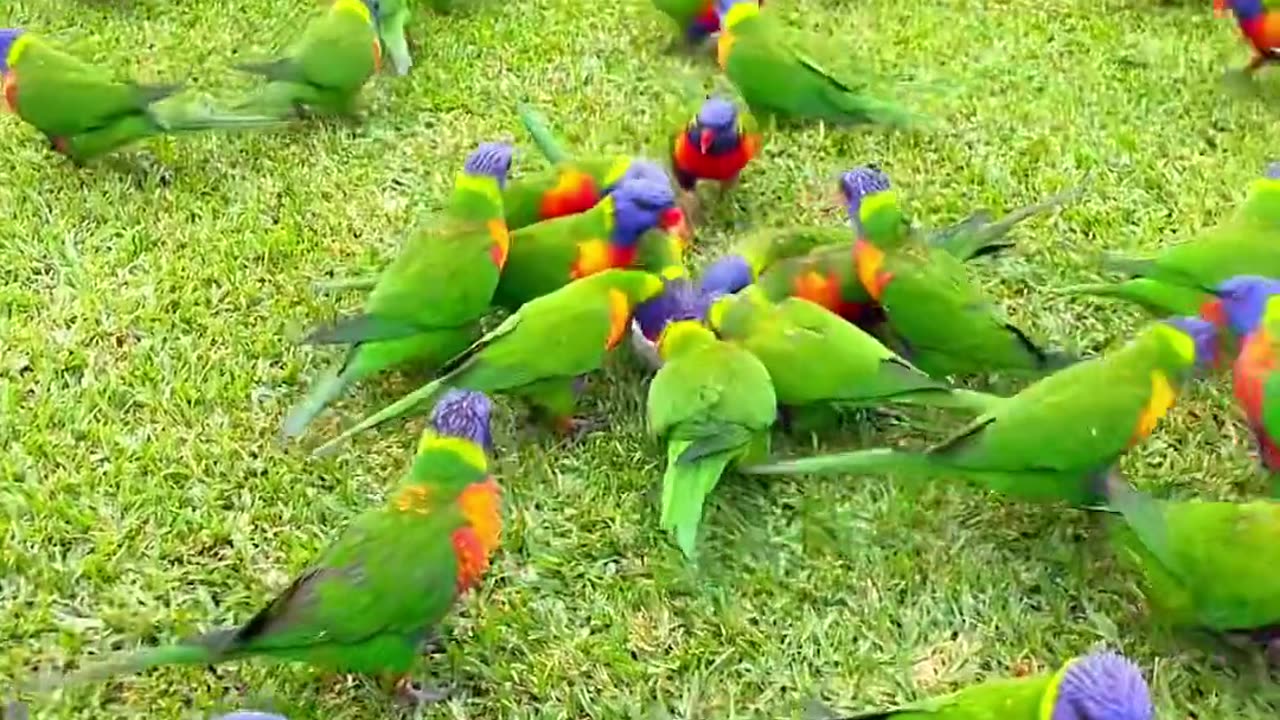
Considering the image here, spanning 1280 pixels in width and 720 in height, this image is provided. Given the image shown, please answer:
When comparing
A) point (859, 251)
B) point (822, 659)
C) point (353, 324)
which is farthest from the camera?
point (859, 251)

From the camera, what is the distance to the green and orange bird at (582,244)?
3109 mm

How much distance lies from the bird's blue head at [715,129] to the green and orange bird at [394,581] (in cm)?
143

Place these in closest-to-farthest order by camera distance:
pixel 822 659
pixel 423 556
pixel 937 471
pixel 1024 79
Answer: pixel 423 556, pixel 822 659, pixel 937 471, pixel 1024 79

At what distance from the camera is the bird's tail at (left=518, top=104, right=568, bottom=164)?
12.3 feet

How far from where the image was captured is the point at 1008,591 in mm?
2500

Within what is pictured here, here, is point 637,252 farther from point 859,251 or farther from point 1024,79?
point 1024,79

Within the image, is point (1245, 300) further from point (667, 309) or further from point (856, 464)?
point (667, 309)

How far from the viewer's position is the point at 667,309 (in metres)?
2.99

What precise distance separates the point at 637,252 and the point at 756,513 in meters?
0.80

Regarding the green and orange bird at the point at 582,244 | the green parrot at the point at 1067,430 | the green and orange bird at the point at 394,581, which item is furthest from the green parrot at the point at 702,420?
the green and orange bird at the point at 582,244

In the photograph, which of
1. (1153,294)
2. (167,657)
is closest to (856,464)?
(1153,294)

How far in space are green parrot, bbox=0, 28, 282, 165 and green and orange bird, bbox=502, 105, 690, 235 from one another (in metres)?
1.12

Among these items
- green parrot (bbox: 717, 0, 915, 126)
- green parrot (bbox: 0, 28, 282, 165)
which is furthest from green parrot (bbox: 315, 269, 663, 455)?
green parrot (bbox: 0, 28, 282, 165)

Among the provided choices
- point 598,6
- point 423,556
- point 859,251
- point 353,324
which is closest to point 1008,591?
point 859,251
